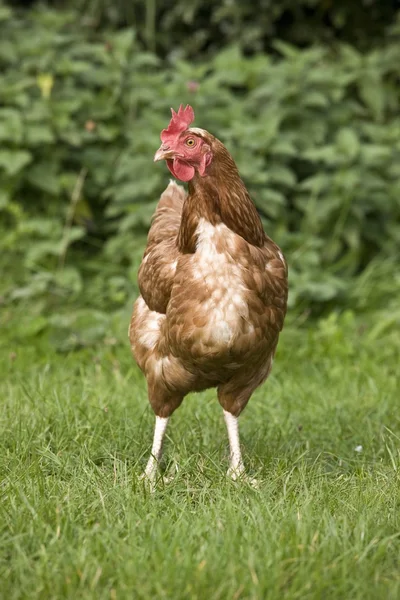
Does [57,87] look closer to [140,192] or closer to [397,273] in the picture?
[140,192]

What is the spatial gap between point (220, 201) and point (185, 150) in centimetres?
24

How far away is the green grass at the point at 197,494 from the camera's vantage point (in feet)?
9.39

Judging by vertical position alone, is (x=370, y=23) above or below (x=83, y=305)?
above

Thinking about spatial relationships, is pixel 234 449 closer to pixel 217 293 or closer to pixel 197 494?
pixel 197 494

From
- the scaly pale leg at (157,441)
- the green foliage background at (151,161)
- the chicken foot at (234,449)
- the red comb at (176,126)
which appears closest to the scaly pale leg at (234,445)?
the chicken foot at (234,449)

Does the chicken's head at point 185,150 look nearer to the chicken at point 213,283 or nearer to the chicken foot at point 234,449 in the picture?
the chicken at point 213,283

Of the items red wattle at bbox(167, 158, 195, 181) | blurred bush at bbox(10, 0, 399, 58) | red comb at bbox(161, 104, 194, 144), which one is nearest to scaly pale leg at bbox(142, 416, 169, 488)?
red wattle at bbox(167, 158, 195, 181)

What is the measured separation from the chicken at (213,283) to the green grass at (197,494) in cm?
26

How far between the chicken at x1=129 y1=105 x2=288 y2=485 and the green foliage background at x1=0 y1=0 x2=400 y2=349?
8.23ft

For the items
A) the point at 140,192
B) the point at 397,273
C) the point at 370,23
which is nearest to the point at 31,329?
the point at 140,192

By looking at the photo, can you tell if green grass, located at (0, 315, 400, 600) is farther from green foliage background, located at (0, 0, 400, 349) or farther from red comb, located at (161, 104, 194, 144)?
green foliage background, located at (0, 0, 400, 349)

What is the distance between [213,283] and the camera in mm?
3676

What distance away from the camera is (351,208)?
23.6ft

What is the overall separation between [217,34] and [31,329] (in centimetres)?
406
